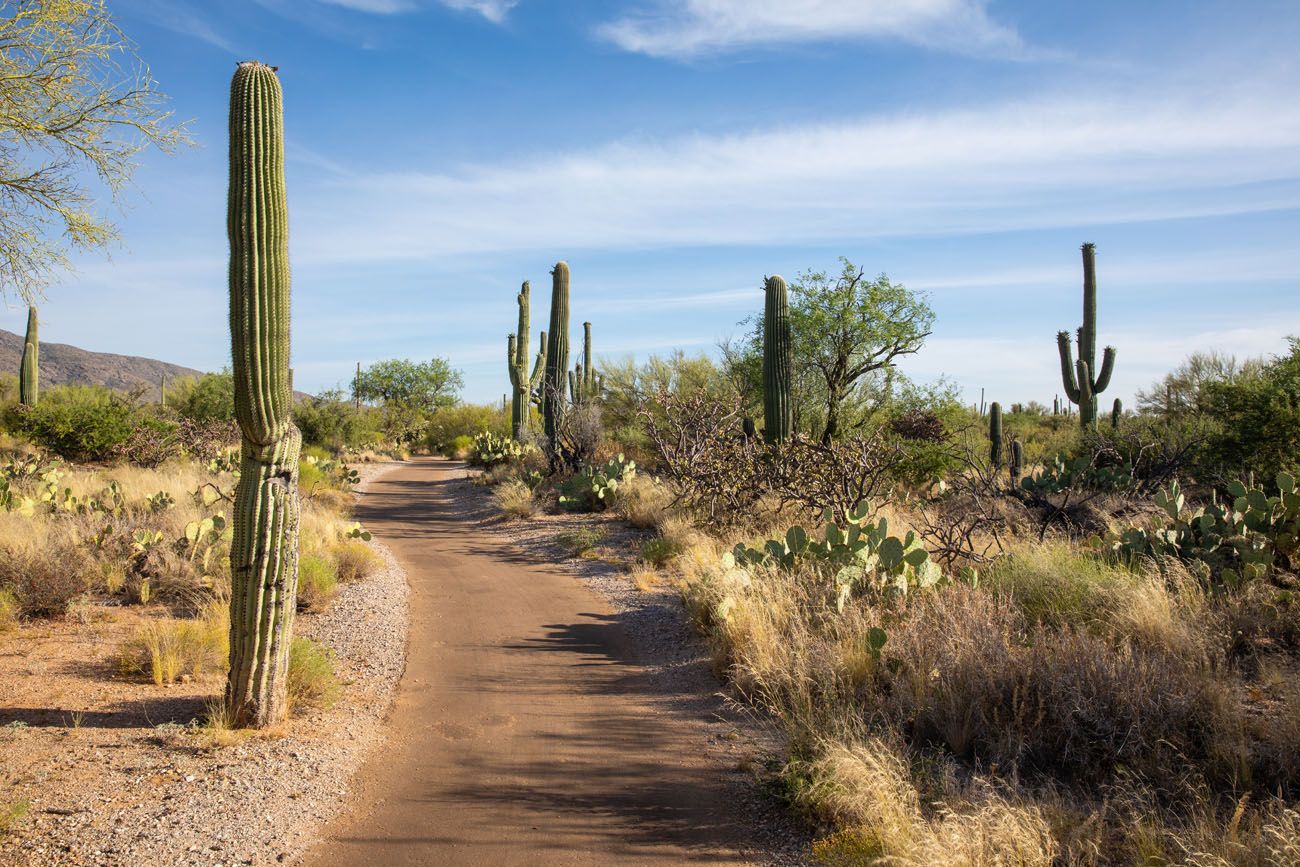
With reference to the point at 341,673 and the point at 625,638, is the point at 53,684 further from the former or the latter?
the point at 625,638

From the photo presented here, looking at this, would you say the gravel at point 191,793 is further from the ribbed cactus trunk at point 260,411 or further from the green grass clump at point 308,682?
the ribbed cactus trunk at point 260,411

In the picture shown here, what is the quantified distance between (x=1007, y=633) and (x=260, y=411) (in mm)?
5584

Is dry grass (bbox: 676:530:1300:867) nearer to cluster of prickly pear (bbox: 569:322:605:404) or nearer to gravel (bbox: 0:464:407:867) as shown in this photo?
gravel (bbox: 0:464:407:867)

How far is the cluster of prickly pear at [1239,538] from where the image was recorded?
725 cm

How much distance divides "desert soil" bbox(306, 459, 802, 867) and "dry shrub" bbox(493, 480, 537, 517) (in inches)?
258

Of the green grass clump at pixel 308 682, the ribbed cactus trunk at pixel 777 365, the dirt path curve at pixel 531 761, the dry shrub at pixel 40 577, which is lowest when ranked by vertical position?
the dirt path curve at pixel 531 761

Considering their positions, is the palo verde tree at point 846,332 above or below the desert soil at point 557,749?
above

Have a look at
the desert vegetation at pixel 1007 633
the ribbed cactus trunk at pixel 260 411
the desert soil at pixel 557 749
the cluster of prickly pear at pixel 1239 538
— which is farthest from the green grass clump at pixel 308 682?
the cluster of prickly pear at pixel 1239 538

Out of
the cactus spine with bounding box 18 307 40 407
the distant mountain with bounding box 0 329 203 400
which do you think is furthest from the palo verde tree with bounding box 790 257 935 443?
the distant mountain with bounding box 0 329 203 400

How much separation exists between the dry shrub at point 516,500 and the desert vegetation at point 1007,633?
5.60ft

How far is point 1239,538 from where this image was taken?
763 centimetres

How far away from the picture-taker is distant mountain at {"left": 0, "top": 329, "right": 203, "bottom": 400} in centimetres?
6762

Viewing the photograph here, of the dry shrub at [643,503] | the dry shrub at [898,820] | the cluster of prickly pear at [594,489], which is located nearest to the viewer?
the dry shrub at [898,820]

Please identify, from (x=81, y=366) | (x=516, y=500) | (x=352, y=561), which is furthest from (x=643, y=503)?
(x=81, y=366)
